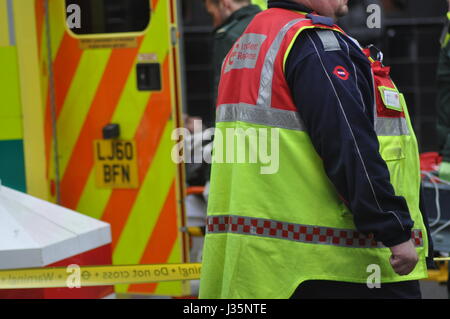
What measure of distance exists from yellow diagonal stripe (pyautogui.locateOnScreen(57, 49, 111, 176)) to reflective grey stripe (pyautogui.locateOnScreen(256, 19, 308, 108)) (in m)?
2.14

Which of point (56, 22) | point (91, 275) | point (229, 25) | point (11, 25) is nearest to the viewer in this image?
point (91, 275)

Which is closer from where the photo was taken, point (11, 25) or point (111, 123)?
point (11, 25)

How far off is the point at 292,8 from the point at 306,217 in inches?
27.0

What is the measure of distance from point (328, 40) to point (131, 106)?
220 centimetres

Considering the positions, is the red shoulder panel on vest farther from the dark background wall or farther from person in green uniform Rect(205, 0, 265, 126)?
the dark background wall

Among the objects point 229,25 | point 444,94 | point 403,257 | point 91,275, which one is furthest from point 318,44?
point 444,94

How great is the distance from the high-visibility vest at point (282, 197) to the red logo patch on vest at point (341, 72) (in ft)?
0.28

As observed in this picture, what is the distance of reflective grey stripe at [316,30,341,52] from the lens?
2705 millimetres

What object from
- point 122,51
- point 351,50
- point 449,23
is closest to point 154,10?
point 122,51

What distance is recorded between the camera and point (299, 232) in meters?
2.72

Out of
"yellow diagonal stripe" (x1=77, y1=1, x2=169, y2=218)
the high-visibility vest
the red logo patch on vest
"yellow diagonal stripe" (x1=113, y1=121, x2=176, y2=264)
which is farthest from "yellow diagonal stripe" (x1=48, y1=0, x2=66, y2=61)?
the red logo patch on vest

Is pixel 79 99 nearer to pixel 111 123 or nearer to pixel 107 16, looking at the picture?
pixel 111 123

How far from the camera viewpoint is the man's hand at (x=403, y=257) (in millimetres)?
2666

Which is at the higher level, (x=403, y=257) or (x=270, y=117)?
(x=270, y=117)
